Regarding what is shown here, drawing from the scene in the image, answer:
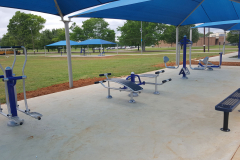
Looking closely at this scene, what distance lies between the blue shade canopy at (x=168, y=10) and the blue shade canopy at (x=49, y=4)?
0.60 metres

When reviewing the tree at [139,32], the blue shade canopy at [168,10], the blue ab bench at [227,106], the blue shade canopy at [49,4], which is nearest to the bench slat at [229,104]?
the blue ab bench at [227,106]

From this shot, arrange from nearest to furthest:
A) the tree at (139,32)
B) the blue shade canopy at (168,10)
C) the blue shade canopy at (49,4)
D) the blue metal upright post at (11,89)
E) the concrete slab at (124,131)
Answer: the concrete slab at (124,131) < the blue metal upright post at (11,89) < the blue shade canopy at (49,4) < the blue shade canopy at (168,10) < the tree at (139,32)

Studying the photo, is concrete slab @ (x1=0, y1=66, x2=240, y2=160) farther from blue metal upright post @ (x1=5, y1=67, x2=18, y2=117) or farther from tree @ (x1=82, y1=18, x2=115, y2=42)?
tree @ (x1=82, y1=18, x2=115, y2=42)

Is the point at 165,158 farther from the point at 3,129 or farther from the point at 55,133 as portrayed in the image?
the point at 3,129

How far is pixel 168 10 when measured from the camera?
26.0ft

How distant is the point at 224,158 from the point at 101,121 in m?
2.10

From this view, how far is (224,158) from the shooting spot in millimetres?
2350

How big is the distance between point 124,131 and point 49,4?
4493 mm

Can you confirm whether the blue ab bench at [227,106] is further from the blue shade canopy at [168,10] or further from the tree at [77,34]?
the tree at [77,34]

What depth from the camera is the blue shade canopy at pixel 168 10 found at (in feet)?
21.7

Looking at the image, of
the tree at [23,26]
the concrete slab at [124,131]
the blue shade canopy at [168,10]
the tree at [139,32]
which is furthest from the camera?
the tree at [23,26]

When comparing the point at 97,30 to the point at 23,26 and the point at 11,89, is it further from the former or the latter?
the point at 11,89

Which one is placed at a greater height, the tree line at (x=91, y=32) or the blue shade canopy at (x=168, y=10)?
the tree line at (x=91, y=32)

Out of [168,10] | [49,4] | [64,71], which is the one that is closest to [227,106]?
[49,4]
